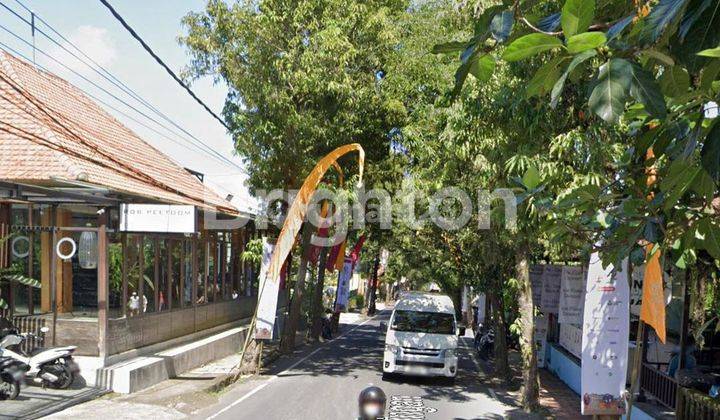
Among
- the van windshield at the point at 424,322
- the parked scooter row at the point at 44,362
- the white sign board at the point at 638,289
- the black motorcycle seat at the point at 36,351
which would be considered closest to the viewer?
the parked scooter row at the point at 44,362

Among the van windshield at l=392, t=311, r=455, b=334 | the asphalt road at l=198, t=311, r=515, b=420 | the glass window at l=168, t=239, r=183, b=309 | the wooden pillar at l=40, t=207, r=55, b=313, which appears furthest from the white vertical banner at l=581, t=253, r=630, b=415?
the glass window at l=168, t=239, r=183, b=309

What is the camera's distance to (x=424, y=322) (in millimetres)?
19109

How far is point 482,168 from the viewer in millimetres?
12734

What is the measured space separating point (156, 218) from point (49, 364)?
3.56 m

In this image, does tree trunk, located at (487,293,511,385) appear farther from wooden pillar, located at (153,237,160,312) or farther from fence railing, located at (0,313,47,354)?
fence railing, located at (0,313,47,354)

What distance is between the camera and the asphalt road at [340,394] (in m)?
13.4

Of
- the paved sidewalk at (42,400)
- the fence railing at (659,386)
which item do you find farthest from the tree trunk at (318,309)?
the fence railing at (659,386)

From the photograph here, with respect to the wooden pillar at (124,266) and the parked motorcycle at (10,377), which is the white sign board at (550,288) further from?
the parked motorcycle at (10,377)

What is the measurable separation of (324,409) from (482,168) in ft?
18.0

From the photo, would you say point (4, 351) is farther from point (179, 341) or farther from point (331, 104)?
point (331, 104)

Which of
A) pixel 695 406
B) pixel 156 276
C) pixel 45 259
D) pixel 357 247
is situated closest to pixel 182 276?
pixel 156 276

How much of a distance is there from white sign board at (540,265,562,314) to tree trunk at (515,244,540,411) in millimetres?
5357

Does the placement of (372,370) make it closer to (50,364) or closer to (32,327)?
(32,327)

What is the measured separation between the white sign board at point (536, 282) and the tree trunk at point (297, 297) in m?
6.71
